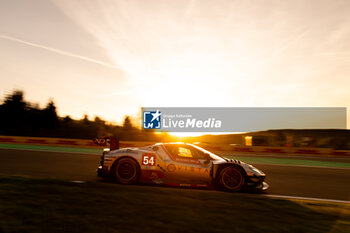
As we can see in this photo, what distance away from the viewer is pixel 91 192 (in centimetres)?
524

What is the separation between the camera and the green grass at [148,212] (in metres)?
3.50

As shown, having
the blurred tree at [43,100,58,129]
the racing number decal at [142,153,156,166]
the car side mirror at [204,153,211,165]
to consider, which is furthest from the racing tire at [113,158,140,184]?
the blurred tree at [43,100,58,129]

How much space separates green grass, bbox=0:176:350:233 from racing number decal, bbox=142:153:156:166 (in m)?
1.13

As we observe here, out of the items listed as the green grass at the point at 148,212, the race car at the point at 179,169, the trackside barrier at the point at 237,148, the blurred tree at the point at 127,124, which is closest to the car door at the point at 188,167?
the race car at the point at 179,169

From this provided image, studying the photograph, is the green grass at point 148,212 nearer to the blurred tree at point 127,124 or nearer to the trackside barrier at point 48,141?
A: the trackside barrier at point 48,141

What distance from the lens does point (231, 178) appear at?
6.55 metres

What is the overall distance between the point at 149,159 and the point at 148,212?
275cm

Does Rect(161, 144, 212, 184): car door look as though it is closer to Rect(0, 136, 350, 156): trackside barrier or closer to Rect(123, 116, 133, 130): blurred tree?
Rect(0, 136, 350, 156): trackside barrier

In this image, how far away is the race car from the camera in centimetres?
650

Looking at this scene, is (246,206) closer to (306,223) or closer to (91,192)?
(306,223)

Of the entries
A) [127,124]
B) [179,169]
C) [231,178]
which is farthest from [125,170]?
[127,124]

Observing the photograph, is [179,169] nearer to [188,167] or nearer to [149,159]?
[188,167]

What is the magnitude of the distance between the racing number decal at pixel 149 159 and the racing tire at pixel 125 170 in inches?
8.8

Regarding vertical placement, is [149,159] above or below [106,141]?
below
